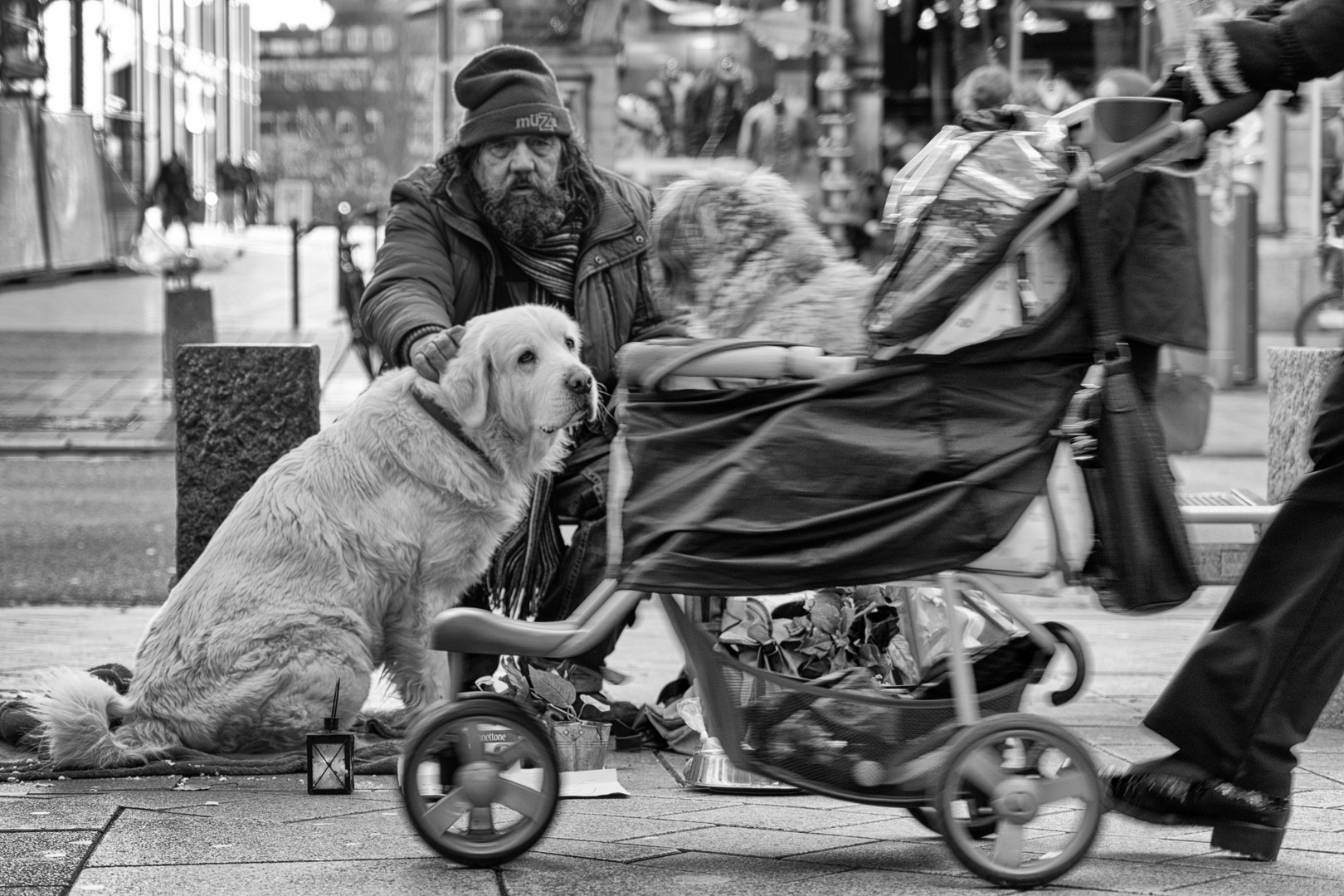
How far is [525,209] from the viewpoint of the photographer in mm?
5004

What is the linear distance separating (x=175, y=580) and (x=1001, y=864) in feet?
11.9

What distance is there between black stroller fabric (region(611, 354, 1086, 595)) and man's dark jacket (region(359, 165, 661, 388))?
1.88 meters

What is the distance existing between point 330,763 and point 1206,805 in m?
1.94

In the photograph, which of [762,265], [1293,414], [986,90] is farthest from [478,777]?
[986,90]

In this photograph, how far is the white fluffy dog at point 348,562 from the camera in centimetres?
421

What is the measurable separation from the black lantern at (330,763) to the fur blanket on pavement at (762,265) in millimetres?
1290

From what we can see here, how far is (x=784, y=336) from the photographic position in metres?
3.51

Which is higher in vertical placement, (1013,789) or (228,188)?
(228,188)

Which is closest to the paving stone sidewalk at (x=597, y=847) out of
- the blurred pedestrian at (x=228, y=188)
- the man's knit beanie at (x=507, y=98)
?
the man's knit beanie at (x=507, y=98)

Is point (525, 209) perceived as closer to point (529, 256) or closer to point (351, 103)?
point (529, 256)

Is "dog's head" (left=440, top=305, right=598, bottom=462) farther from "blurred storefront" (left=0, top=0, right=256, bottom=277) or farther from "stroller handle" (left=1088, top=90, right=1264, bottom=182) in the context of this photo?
"blurred storefront" (left=0, top=0, right=256, bottom=277)

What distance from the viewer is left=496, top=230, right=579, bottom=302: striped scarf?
16.8 ft

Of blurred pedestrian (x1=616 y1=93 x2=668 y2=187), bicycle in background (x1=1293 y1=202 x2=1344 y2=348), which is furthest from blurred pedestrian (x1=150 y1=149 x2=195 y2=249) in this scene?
bicycle in background (x1=1293 y1=202 x2=1344 y2=348)

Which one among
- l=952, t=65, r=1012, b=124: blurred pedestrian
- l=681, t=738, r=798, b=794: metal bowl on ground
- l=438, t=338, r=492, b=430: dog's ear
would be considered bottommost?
l=681, t=738, r=798, b=794: metal bowl on ground
